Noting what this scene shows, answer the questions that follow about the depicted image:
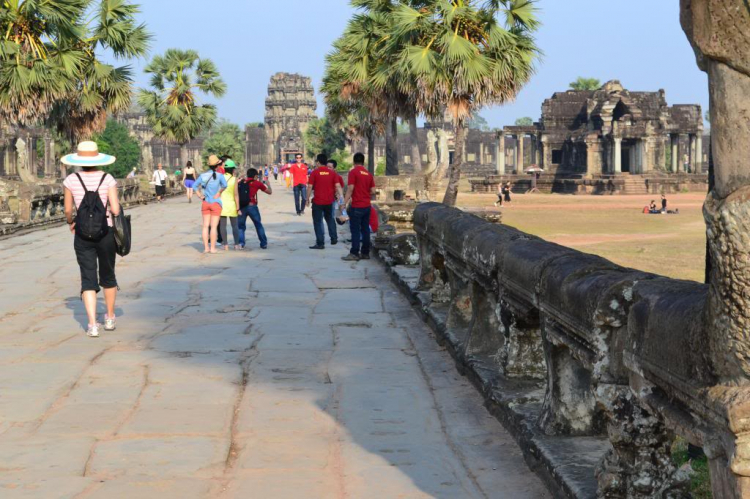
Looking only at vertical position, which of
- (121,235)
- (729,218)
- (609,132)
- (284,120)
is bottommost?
(121,235)

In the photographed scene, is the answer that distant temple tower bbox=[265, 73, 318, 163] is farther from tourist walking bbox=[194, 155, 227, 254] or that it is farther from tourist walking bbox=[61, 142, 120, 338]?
tourist walking bbox=[61, 142, 120, 338]

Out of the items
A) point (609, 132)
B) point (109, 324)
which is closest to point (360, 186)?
point (109, 324)

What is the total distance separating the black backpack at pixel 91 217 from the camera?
28.2 ft

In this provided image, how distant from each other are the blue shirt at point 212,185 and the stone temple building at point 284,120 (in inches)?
4212

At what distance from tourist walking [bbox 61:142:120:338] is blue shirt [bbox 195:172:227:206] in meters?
7.10

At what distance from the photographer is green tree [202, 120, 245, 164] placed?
10638 centimetres

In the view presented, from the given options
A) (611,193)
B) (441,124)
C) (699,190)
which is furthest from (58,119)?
(441,124)

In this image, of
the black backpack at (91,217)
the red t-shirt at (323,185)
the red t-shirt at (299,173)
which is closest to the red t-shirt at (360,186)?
the red t-shirt at (323,185)

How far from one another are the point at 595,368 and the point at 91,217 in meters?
5.67

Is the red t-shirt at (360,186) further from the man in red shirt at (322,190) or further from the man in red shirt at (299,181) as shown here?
the man in red shirt at (299,181)

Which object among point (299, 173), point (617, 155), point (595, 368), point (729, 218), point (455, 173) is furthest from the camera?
point (617, 155)

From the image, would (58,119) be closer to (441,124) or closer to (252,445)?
(252,445)

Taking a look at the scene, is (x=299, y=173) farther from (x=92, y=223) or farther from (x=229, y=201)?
(x=92, y=223)

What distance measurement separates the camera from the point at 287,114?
12519cm
